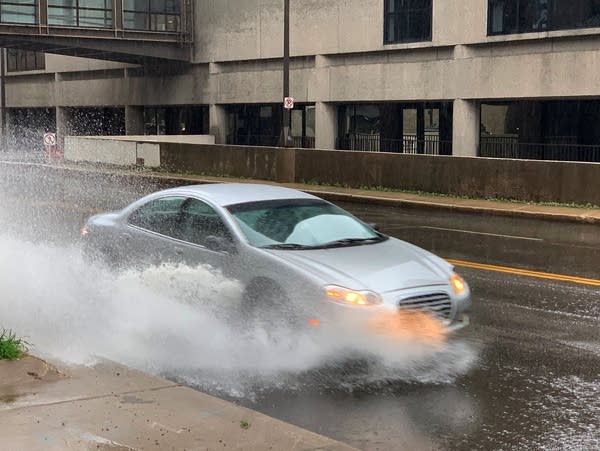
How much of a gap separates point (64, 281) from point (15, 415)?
14.1 feet

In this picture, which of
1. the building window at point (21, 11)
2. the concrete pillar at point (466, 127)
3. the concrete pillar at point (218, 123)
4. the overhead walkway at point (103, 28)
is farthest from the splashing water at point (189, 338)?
the concrete pillar at point (218, 123)

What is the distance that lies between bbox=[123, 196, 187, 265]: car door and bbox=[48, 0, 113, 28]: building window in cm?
3139

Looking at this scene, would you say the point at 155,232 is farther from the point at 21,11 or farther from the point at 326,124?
the point at 21,11

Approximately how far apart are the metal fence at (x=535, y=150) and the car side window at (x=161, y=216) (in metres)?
23.1

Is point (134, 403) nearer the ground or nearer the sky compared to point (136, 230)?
nearer the ground

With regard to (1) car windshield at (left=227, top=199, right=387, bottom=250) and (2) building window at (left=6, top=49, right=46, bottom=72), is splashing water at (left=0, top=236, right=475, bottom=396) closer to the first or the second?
(1) car windshield at (left=227, top=199, right=387, bottom=250)

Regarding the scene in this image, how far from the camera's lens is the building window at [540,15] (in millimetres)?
27719

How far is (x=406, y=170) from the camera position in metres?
23.4

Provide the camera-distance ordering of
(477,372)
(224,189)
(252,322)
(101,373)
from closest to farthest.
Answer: (101,373) → (477,372) → (252,322) → (224,189)

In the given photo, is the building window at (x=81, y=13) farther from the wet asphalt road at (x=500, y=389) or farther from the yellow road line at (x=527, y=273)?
the yellow road line at (x=527, y=273)

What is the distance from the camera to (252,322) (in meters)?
7.59

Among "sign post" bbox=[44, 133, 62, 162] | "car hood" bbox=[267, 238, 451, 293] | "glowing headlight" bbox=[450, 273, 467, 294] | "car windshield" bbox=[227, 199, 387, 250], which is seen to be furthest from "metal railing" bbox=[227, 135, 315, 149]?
"glowing headlight" bbox=[450, 273, 467, 294]

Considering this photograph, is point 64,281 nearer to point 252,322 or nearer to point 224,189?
point 224,189

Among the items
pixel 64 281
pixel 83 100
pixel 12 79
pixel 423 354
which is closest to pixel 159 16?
pixel 83 100
